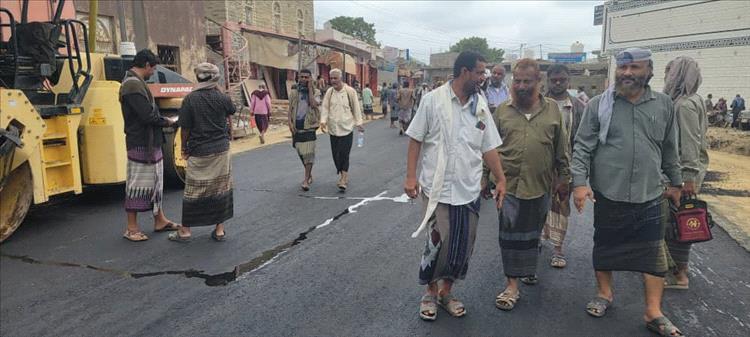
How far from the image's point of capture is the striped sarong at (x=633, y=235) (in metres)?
3.25

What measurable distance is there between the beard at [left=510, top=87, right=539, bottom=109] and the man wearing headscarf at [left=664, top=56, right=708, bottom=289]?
973 millimetres

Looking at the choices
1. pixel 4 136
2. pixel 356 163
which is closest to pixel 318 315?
pixel 4 136

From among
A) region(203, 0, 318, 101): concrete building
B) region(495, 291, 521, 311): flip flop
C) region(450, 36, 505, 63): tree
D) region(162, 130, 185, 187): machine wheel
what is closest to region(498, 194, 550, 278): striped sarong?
region(495, 291, 521, 311): flip flop

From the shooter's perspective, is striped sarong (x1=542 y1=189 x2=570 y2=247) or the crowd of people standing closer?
the crowd of people standing

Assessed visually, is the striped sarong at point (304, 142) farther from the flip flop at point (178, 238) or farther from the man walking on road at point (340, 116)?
the flip flop at point (178, 238)

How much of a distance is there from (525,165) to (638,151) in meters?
0.71

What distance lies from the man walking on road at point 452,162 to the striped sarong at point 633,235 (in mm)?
802

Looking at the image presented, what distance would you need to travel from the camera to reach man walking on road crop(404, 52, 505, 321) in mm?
3227

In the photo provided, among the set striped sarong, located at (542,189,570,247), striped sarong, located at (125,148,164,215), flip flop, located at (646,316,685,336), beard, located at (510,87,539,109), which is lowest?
flip flop, located at (646,316,685,336)

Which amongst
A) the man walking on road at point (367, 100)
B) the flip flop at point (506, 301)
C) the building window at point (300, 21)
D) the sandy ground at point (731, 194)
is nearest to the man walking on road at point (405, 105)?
the man walking on road at point (367, 100)

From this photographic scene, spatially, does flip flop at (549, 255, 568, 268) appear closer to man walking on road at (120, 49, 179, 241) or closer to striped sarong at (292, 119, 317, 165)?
man walking on road at (120, 49, 179, 241)

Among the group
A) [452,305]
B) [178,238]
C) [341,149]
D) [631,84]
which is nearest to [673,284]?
[631,84]

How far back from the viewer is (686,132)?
11.5 ft

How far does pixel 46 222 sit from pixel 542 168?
16.7 feet
